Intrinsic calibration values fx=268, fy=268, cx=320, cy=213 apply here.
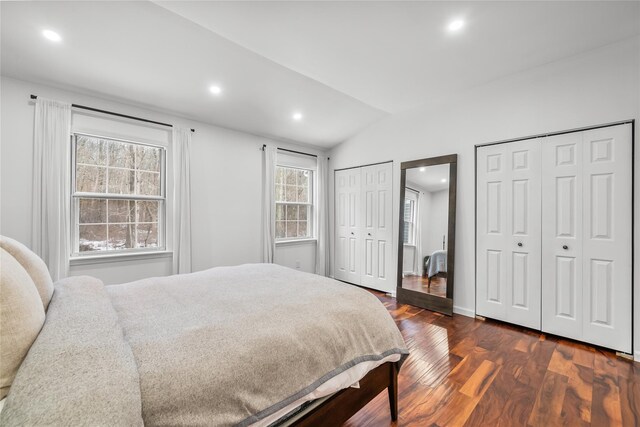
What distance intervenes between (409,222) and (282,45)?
8.81ft

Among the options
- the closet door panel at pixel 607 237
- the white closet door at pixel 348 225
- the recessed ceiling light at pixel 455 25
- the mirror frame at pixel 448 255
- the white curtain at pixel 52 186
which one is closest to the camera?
the recessed ceiling light at pixel 455 25

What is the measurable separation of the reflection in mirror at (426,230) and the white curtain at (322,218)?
159 cm

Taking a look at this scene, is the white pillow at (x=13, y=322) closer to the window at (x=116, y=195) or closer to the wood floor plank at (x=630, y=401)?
the window at (x=116, y=195)

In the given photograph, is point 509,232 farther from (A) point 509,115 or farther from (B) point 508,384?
(B) point 508,384

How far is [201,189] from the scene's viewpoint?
3584 millimetres

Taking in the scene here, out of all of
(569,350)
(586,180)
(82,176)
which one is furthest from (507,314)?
(82,176)

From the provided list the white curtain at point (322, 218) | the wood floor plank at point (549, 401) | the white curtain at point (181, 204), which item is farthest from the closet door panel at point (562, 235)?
the white curtain at point (181, 204)

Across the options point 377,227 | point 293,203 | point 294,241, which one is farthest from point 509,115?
point 294,241

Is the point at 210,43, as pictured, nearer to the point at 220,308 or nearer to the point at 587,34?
the point at 220,308

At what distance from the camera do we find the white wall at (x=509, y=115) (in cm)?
239

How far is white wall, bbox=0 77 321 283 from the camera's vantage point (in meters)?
2.46

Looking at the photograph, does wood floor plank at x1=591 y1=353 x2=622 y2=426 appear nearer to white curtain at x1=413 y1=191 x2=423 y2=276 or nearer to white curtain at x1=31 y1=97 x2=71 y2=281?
white curtain at x1=413 y1=191 x2=423 y2=276

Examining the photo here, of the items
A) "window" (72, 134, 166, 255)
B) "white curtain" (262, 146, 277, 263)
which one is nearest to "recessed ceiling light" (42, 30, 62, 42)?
"window" (72, 134, 166, 255)

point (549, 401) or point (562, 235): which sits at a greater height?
point (562, 235)
